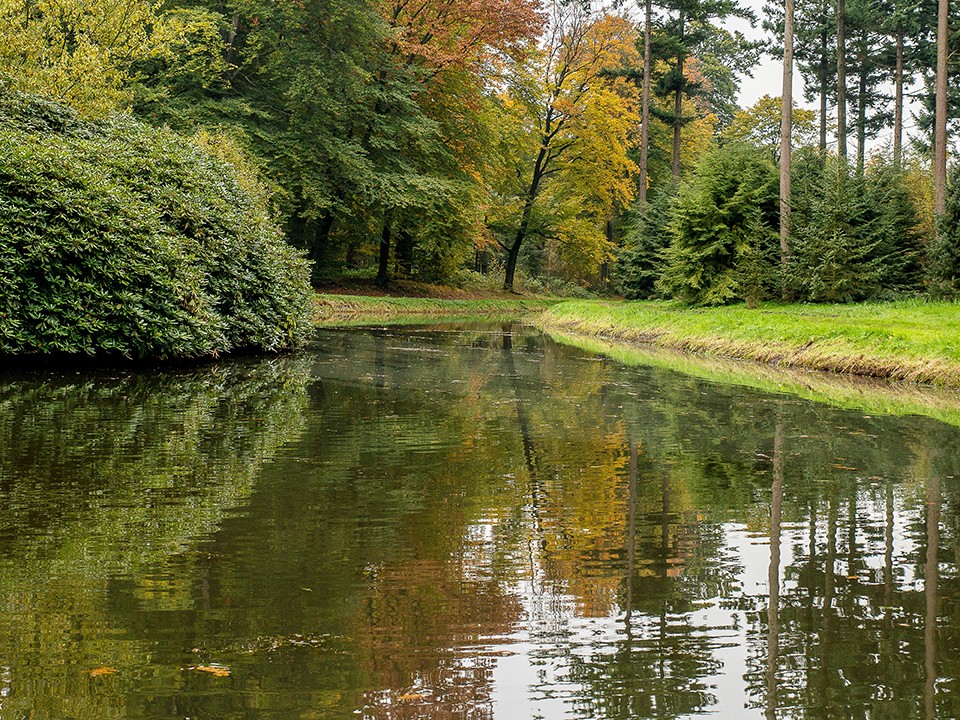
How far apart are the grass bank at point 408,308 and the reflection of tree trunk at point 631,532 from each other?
72.6 ft

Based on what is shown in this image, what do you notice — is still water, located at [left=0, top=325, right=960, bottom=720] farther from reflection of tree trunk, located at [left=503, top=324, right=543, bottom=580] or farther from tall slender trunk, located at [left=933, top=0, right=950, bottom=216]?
tall slender trunk, located at [left=933, top=0, right=950, bottom=216]

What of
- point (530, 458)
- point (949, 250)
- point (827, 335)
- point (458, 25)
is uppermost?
point (458, 25)

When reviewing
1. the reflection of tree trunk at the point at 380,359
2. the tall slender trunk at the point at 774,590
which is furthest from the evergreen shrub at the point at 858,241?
the tall slender trunk at the point at 774,590

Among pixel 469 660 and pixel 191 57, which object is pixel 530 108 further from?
pixel 469 660

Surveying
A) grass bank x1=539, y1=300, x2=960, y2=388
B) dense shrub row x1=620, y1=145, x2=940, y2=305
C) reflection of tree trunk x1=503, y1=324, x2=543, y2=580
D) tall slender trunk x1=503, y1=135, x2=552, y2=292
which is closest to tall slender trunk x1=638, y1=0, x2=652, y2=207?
tall slender trunk x1=503, y1=135, x2=552, y2=292

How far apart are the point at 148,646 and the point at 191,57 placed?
34877mm

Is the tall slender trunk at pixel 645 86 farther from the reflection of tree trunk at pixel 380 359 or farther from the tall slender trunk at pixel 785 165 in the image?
the reflection of tree trunk at pixel 380 359

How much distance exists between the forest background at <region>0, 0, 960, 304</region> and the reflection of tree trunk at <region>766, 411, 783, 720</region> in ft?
51.5

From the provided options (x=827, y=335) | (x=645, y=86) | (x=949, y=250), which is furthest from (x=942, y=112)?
(x=645, y=86)

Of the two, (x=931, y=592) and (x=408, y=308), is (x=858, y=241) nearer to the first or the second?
(x=931, y=592)

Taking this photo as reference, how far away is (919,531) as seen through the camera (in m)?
5.56

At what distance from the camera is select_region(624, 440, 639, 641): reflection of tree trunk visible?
Answer: 13.6 ft

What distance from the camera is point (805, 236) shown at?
920 inches

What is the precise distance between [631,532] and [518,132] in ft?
133
